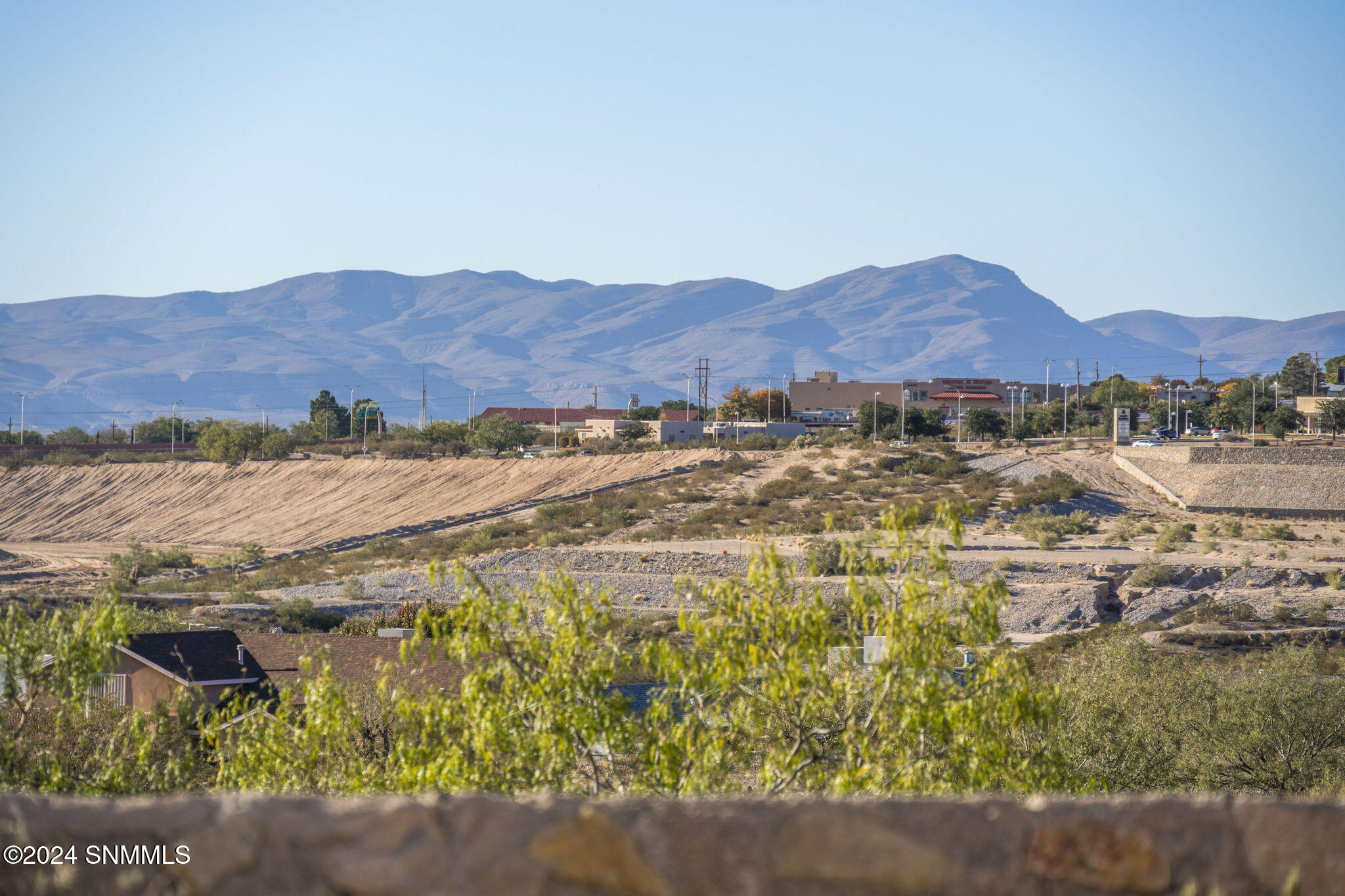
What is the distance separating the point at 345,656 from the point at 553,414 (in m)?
129

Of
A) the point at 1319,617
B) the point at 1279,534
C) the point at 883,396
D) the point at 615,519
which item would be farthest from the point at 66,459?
the point at 1319,617

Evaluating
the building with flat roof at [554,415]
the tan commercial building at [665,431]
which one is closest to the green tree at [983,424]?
the tan commercial building at [665,431]

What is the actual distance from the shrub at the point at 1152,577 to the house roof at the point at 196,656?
35.0 metres

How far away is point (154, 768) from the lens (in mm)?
11141

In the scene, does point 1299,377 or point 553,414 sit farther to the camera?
point 553,414

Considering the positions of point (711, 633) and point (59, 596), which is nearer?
point (711, 633)

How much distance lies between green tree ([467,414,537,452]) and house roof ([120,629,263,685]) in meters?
82.8

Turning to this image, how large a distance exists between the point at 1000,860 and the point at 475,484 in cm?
8617

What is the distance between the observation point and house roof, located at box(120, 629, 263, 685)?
20.6 m

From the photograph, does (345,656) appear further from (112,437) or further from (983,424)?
(112,437)

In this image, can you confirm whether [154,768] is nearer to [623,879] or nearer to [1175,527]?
[623,879]

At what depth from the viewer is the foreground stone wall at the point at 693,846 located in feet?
12.9

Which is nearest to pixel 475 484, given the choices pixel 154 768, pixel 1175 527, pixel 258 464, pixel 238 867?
pixel 258 464

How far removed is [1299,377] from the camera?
137 m
